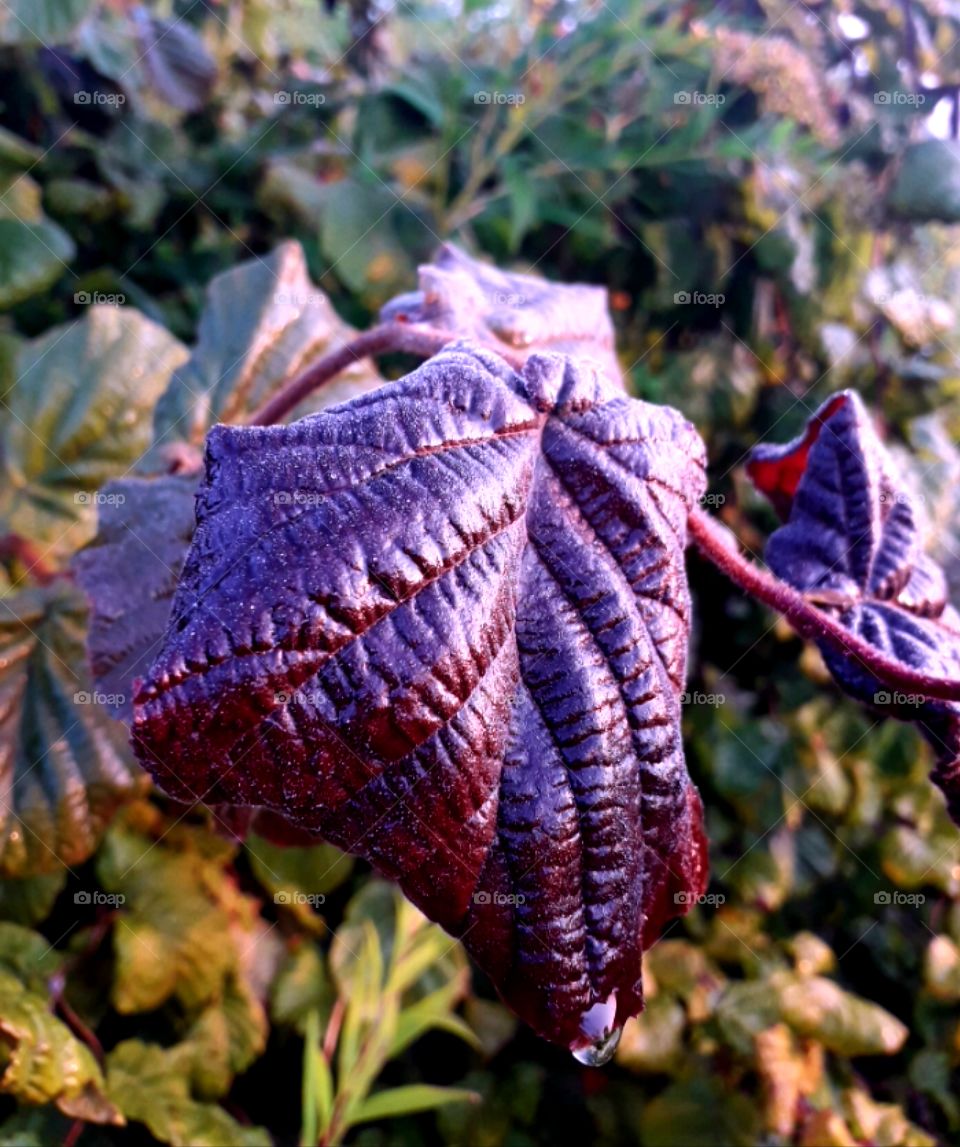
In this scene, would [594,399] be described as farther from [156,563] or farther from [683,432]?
[156,563]

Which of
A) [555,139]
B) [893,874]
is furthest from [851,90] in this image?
[893,874]

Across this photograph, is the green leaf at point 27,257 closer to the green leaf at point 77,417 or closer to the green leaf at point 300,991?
the green leaf at point 77,417

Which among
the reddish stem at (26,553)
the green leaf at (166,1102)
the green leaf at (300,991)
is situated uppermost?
the reddish stem at (26,553)

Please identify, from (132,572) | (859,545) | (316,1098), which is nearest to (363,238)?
(132,572)

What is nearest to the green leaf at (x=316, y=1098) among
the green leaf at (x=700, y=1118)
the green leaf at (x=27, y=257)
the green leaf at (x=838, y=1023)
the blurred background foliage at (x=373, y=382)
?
the blurred background foliage at (x=373, y=382)

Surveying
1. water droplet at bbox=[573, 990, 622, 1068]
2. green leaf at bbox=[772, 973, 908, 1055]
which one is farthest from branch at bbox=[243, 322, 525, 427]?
green leaf at bbox=[772, 973, 908, 1055]

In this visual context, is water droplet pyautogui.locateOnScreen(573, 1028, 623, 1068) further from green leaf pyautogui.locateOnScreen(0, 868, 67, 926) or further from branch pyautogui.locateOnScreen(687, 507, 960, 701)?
green leaf pyautogui.locateOnScreen(0, 868, 67, 926)

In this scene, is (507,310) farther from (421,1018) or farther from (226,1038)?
(226,1038)
